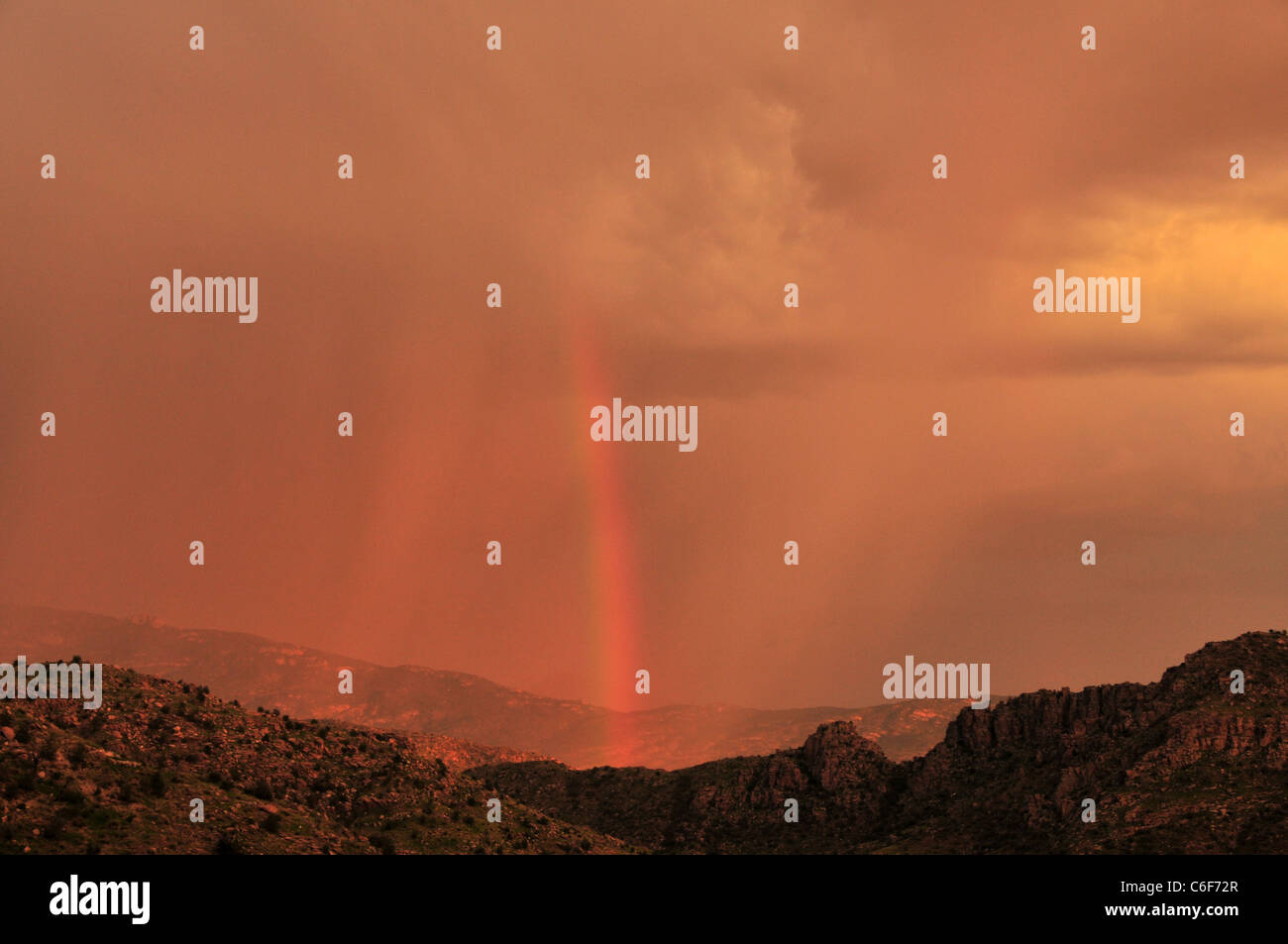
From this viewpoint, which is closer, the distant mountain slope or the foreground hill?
the foreground hill

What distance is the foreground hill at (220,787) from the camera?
7094 cm

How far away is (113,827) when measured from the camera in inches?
2763

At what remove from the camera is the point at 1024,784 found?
139 meters

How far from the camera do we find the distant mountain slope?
11744cm

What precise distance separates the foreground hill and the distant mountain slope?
4458 cm

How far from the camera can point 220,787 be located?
84.1 metres

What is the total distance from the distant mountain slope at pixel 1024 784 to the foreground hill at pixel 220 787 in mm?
44578

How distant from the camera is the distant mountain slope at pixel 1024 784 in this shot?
385 ft

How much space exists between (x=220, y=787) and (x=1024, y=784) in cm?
9753

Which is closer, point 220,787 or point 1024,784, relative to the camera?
point 220,787

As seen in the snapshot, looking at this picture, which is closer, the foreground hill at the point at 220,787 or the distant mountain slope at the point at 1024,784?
the foreground hill at the point at 220,787

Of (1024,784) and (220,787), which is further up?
(220,787)
